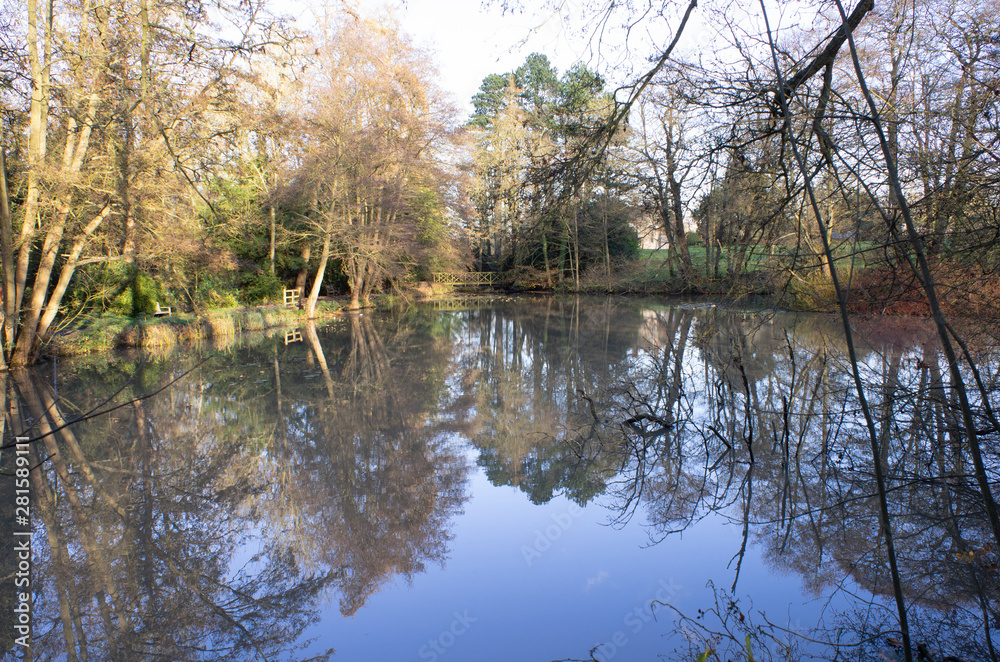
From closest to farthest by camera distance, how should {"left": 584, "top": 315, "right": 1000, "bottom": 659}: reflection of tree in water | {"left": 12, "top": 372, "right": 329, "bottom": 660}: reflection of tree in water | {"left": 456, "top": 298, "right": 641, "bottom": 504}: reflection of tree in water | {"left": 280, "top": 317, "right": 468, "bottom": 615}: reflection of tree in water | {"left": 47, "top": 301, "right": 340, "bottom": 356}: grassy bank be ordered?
1. {"left": 584, "top": 315, "right": 1000, "bottom": 659}: reflection of tree in water
2. {"left": 12, "top": 372, "right": 329, "bottom": 660}: reflection of tree in water
3. {"left": 280, "top": 317, "right": 468, "bottom": 615}: reflection of tree in water
4. {"left": 456, "top": 298, "right": 641, "bottom": 504}: reflection of tree in water
5. {"left": 47, "top": 301, "right": 340, "bottom": 356}: grassy bank

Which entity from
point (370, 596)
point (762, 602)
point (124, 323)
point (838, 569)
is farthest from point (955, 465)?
point (124, 323)

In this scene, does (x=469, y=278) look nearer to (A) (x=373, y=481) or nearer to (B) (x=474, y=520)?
(A) (x=373, y=481)

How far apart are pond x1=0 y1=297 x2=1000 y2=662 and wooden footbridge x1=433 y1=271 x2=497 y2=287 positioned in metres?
20.6

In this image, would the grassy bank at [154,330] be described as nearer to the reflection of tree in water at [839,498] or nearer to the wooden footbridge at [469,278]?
the reflection of tree in water at [839,498]

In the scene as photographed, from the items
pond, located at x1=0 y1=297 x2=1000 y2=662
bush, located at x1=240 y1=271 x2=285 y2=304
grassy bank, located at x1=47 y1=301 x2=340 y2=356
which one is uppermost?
bush, located at x1=240 y1=271 x2=285 y2=304

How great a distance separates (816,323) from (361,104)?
14.1m

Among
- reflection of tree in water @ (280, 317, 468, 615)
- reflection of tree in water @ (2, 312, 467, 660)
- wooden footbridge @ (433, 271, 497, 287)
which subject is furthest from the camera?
wooden footbridge @ (433, 271, 497, 287)

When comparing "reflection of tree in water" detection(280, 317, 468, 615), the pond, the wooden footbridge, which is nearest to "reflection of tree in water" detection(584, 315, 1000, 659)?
the pond

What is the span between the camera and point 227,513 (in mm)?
4258

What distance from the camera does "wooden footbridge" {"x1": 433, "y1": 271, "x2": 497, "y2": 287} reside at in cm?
2819

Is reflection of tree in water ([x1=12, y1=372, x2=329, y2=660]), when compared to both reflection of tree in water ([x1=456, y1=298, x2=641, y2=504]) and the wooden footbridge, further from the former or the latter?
the wooden footbridge

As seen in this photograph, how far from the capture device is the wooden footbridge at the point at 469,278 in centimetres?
2819

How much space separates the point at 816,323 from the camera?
12992 mm

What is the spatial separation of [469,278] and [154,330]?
63.3 feet
